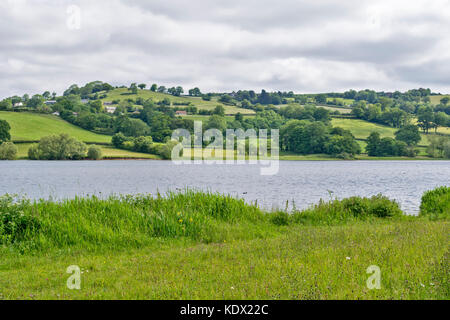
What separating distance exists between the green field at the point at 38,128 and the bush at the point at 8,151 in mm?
11324

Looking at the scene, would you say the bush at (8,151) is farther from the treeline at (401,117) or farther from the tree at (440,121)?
the tree at (440,121)

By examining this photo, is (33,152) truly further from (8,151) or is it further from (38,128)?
(38,128)

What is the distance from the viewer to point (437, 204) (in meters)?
18.5

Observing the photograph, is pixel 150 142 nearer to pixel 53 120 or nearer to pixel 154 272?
pixel 53 120

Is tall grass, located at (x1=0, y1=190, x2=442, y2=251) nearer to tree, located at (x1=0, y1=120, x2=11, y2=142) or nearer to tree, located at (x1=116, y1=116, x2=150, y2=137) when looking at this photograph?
tree, located at (x1=0, y1=120, x2=11, y2=142)

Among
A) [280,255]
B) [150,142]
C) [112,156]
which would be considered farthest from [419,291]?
[150,142]

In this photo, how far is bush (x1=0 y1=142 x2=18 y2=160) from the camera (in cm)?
10644

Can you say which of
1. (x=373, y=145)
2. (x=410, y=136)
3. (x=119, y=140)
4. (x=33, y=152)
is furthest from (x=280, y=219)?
(x=410, y=136)

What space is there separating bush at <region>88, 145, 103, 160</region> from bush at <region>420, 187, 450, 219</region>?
3943 inches

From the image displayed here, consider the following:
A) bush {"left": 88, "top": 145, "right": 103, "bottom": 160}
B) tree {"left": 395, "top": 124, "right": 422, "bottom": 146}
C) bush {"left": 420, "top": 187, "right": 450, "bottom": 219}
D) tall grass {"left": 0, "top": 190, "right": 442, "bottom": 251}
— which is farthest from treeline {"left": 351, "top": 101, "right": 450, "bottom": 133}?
tall grass {"left": 0, "top": 190, "right": 442, "bottom": 251}

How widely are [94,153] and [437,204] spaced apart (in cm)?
10221

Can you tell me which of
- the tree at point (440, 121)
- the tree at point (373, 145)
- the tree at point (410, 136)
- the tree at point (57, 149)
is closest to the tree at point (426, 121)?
the tree at point (440, 121)
